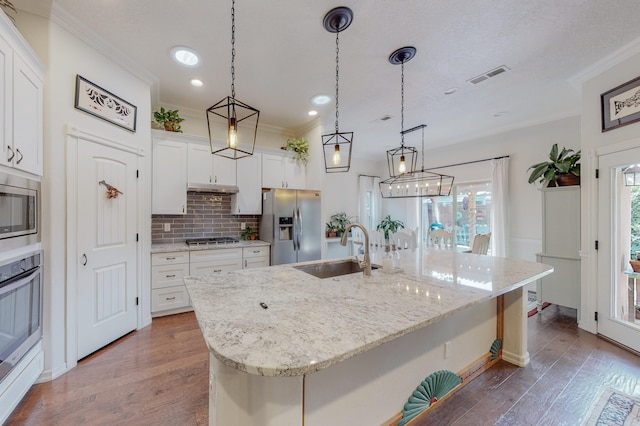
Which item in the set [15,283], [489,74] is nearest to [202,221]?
[15,283]

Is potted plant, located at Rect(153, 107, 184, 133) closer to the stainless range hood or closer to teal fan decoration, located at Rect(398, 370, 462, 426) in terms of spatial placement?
the stainless range hood

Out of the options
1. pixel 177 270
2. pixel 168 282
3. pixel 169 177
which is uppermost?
pixel 169 177

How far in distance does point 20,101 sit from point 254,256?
2.67 meters

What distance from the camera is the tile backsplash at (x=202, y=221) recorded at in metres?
3.67

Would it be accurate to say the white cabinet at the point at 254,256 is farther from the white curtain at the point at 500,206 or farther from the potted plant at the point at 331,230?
the white curtain at the point at 500,206

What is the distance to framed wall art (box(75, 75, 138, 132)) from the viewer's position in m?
2.24

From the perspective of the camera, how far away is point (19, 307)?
5.46 ft

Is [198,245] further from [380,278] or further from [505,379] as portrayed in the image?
[505,379]

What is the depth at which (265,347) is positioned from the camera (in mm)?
879

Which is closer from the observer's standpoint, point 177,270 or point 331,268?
point 331,268

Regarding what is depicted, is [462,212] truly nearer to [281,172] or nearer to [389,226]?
[389,226]

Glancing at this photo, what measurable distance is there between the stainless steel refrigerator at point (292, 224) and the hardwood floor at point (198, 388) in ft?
5.27

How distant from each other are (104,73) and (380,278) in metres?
3.15

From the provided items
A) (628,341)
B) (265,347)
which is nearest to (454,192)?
(628,341)
